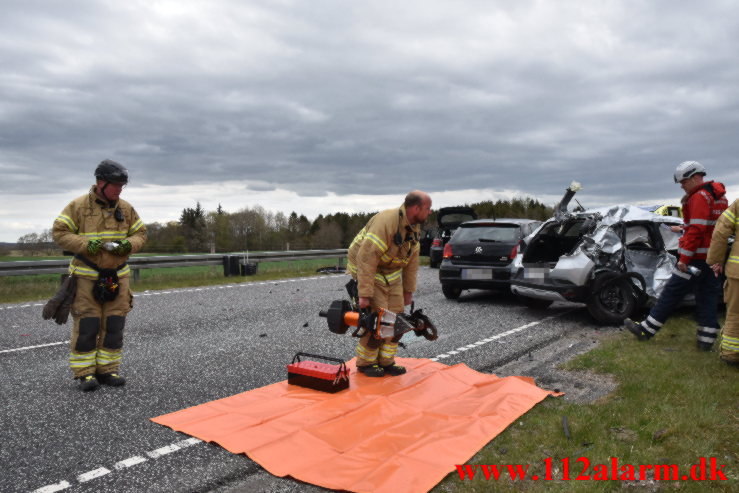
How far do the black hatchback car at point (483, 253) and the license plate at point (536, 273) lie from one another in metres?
0.87

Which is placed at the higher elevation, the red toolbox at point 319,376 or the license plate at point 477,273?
the license plate at point 477,273

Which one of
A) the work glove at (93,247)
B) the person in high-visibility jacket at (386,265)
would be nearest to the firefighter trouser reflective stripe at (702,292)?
the person in high-visibility jacket at (386,265)

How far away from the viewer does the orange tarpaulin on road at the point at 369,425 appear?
11.1 ft

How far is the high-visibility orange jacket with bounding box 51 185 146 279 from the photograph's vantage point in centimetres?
486

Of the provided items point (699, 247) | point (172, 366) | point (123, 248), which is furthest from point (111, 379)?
point (699, 247)

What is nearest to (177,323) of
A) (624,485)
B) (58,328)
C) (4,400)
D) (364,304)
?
(58,328)

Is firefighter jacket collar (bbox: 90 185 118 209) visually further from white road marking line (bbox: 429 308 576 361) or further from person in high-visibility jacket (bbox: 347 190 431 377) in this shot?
white road marking line (bbox: 429 308 576 361)

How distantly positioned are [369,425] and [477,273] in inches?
240

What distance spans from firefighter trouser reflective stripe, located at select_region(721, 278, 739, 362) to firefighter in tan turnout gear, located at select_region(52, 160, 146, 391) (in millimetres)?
5732

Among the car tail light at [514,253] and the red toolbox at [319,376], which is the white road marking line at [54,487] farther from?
the car tail light at [514,253]

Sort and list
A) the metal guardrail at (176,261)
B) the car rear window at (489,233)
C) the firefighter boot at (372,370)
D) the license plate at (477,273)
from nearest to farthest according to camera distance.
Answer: the firefighter boot at (372,370) → the license plate at (477,273) → the car rear window at (489,233) → the metal guardrail at (176,261)

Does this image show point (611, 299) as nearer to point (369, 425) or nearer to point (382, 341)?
point (382, 341)

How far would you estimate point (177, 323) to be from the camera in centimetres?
816

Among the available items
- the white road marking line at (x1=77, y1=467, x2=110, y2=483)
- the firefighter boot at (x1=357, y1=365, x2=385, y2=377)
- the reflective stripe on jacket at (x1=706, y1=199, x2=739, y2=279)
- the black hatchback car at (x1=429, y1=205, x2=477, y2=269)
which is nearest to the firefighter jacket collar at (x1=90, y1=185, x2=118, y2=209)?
the white road marking line at (x1=77, y1=467, x2=110, y2=483)
